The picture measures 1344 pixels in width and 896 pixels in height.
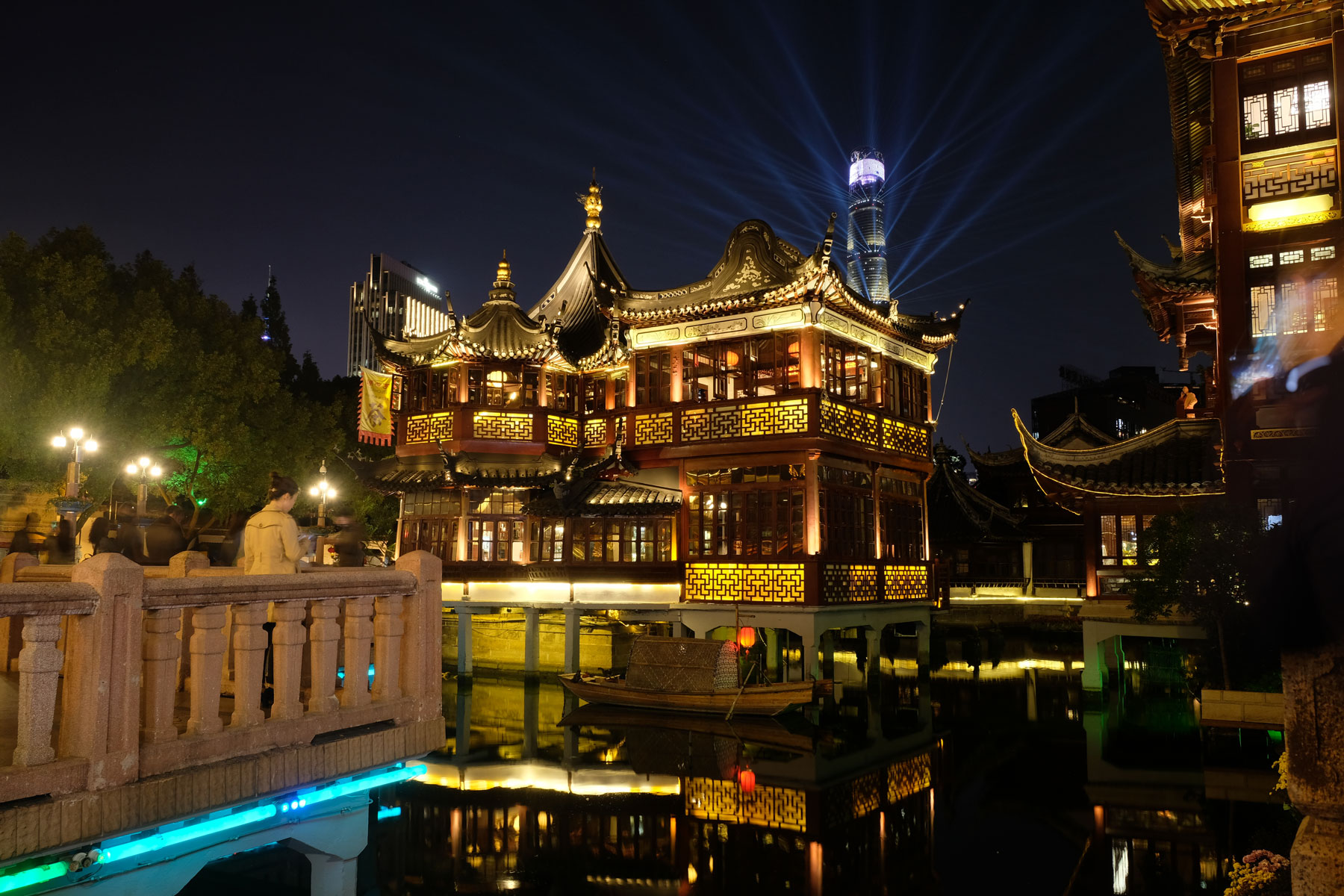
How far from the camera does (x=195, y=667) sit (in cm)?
586

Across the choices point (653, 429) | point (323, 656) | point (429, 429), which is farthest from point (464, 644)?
point (323, 656)

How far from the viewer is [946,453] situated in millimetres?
40344

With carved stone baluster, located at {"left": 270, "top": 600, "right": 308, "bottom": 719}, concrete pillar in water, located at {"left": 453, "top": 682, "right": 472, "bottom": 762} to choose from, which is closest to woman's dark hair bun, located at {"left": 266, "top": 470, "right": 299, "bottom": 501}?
carved stone baluster, located at {"left": 270, "top": 600, "right": 308, "bottom": 719}

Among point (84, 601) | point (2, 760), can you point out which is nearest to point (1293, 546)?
point (84, 601)

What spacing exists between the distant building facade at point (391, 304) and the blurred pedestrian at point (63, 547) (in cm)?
11082

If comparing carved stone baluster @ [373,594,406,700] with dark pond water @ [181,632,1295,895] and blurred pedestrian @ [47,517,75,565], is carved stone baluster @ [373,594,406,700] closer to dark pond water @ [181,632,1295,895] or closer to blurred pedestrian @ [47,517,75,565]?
dark pond water @ [181,632,1295,895]

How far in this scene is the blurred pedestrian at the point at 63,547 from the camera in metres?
11.0

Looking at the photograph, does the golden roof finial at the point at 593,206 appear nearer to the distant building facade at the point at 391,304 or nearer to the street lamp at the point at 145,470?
the street lamp at the point at 145,470

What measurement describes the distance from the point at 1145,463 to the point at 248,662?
21696mm

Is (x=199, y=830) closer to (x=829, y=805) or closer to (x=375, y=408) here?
(x=829, y=805)

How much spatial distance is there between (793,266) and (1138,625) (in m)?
10.4

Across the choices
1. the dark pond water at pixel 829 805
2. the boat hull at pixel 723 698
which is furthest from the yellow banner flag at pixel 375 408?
the boat hull at pixel 723 698

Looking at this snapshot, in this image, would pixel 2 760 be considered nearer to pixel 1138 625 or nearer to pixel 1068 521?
pixel 1138 625

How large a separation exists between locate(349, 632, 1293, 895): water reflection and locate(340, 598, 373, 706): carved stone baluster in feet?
13.2
